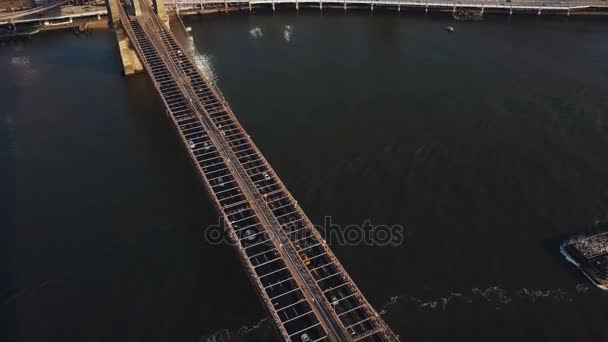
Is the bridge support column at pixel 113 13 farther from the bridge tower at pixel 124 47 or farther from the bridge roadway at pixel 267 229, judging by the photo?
the bridge roadway at pixel 267 229

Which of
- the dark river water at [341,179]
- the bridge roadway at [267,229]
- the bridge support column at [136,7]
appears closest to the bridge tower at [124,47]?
the dark river water at [341,179]

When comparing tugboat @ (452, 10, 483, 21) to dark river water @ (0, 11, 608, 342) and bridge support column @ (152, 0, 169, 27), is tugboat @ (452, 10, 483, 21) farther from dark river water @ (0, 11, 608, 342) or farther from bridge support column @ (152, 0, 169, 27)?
bridge support column @ (152, 0, 169, 27)

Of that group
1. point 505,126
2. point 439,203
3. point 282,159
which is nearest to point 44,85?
point 282,159

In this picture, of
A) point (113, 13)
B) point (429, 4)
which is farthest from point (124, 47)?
point (429, 4)

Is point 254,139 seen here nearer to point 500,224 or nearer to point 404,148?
point 404,148

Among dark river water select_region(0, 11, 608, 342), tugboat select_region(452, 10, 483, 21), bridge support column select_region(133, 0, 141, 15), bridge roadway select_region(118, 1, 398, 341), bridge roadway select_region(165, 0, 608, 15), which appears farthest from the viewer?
bridge roadway select_region(165, 0, 608, 15)

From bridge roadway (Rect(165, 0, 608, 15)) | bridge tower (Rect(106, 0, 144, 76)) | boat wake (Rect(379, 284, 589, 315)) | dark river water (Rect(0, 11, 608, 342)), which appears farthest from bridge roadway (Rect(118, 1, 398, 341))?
bridge roadway (Rect(165, 0, 608, 15))
